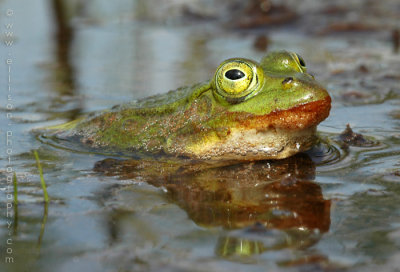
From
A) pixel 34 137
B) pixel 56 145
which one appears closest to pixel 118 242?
pixel 56 145

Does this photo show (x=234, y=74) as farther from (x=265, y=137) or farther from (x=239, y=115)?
(x=265, y=137)

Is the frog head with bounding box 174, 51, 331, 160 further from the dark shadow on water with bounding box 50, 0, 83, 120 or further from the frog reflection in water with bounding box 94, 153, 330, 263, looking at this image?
the dark shadow on water with bounding box 50, 0, 83, 120

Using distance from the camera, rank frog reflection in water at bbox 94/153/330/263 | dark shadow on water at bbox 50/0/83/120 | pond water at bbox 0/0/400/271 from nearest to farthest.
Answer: pond water at bbox 0/0/400/271, frog reflection in water at bbox 94/153/330/263, dark shadow on water at bbox 50/0/83/120

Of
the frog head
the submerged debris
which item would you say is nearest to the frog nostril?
the frog head

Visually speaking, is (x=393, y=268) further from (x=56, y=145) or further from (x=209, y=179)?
(x=56, y=145)

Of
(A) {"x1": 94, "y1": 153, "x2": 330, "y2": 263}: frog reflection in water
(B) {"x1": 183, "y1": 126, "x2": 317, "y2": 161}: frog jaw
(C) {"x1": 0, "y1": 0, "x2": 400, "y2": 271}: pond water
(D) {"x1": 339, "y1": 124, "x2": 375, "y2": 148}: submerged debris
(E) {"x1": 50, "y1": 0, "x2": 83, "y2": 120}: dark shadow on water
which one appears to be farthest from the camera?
(E) {"x1": 50, "y1": 0, "x2": 83, "y2": 120}: dark shadow on water

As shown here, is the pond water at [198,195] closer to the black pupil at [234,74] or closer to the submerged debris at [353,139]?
the submerged debris at [353,139]

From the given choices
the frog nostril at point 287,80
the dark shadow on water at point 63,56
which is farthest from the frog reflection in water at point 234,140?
the dark shadow on water at point 63,56
